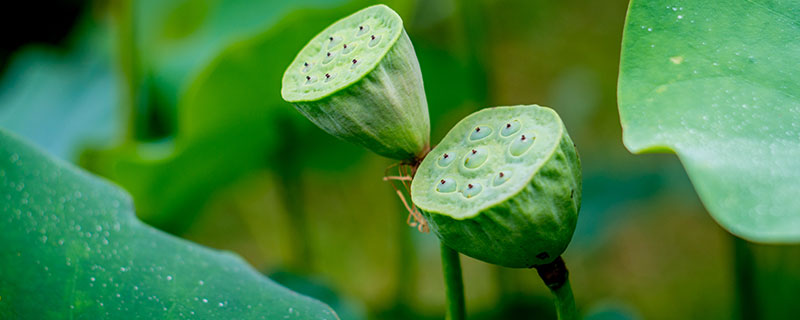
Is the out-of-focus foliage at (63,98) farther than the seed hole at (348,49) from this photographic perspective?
Yes

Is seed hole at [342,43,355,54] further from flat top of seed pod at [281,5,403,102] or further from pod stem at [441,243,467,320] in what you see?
pod stem at [441,243,467,320]

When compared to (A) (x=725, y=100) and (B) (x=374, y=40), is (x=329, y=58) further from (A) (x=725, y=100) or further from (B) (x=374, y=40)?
(A) (x=725, y=100)

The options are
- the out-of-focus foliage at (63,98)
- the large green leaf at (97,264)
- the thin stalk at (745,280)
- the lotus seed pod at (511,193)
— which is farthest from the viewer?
the out-of-focus foliage at (63,98)

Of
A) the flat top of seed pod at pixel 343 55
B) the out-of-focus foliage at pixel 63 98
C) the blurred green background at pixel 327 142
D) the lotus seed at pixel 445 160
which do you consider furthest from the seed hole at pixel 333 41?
the out-of-focus foliage at pixel 63 98

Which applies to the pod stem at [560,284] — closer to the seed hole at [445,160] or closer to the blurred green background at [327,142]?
the seed hole at [445,160]

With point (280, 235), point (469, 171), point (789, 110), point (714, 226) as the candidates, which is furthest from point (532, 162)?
point (280, 235)

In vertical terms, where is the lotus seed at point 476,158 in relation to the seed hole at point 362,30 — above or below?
below

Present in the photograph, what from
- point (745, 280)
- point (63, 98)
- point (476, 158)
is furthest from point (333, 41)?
point (63, 98)
